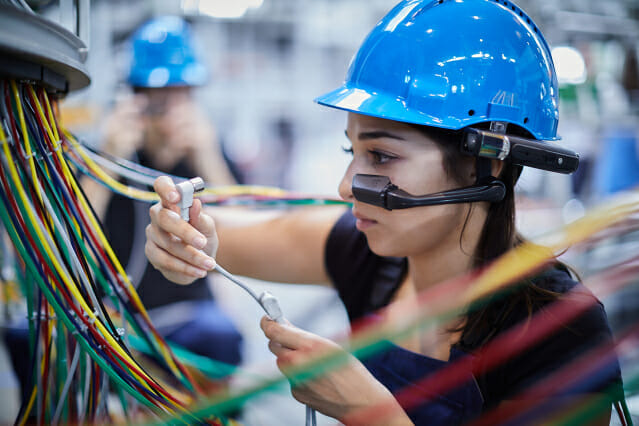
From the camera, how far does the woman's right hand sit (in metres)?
0.72

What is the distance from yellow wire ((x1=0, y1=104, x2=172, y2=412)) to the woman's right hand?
0.48ft

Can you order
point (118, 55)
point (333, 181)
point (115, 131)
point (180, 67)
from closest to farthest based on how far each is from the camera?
point (115, 131) → point (180, 67) → point (118, 55) → point (333, 181)

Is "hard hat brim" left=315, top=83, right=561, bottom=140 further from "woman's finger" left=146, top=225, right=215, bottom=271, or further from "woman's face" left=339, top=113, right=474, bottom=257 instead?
"woman's finger" left=146, top=225, right=215, bottom=271

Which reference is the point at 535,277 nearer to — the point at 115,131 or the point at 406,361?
the point at 406,361

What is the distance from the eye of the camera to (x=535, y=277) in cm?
96

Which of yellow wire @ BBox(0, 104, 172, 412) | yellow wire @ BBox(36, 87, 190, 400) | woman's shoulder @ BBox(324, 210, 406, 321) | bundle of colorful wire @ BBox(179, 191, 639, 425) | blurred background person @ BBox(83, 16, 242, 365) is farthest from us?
blurred background person @ BBox(83, 16, 242, 365)

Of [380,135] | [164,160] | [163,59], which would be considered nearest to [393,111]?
[380,135]

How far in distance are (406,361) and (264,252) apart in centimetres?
47

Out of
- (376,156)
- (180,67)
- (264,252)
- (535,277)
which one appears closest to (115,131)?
(180,67)

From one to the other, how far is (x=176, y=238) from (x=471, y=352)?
0.58 m

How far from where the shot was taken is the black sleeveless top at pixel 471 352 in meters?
0.84

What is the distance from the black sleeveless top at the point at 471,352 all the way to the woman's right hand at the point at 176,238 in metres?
0.46

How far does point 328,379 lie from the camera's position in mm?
749

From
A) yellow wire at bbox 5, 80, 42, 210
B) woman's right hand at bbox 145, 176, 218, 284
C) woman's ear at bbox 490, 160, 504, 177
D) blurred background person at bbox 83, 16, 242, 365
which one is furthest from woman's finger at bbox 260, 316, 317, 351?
blurred background person at bbox 83, 16, 242, 365
